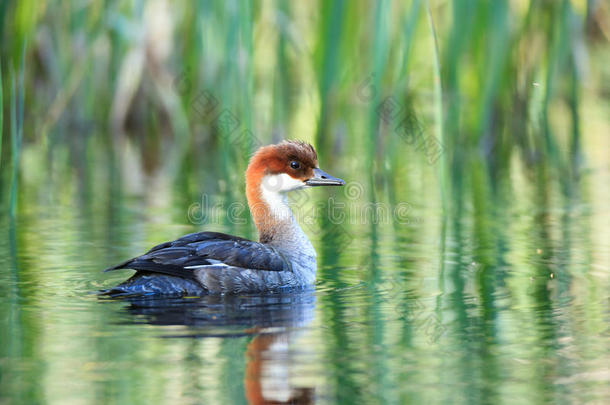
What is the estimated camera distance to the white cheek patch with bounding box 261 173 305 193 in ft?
27.4

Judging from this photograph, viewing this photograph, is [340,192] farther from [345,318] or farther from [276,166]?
[345,318]

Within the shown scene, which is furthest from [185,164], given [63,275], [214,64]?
[63,275]

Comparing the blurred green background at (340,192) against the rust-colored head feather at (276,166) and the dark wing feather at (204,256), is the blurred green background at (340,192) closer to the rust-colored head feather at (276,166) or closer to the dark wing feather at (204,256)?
the dark wing feather at (204,256)

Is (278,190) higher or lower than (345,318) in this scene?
higher

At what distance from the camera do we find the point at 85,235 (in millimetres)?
9422

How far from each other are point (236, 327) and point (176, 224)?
13.0ft

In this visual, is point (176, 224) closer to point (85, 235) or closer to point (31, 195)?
point (85, 235)

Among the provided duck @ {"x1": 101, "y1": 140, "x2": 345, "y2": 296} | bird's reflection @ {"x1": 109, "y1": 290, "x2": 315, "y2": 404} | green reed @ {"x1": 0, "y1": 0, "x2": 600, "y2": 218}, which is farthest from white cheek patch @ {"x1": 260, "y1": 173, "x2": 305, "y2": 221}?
green reed @ {"x1": 0, "y1": 0, "x2": 600, "y2": 218}

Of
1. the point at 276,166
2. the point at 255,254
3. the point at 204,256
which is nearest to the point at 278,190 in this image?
the point at 276,166

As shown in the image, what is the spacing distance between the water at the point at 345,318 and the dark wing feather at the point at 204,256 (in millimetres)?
272

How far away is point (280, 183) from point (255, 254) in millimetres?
916

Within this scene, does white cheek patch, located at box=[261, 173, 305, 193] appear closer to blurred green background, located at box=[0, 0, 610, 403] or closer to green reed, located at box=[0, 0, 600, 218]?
blurred green background, located at box=[0, 0, 610, 403]

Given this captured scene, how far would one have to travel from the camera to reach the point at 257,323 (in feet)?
20.6

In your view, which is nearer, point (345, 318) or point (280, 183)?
point (345, 318)
